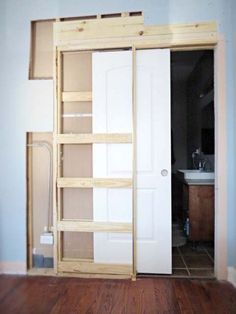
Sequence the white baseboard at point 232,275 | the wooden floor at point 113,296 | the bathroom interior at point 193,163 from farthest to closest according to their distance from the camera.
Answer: the bathroom interior at point 193,163 → the white baseboard at point 232,275 → the wooden floor at point 113,296

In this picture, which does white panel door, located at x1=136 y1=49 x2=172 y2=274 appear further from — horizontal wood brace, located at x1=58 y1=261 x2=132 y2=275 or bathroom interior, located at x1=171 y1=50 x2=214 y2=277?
bathroom interior, located at x1=171 y1=50 x2=214 y2=277

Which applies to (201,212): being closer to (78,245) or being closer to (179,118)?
(78,245)

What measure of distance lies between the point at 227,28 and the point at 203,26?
Result: 0.75ft

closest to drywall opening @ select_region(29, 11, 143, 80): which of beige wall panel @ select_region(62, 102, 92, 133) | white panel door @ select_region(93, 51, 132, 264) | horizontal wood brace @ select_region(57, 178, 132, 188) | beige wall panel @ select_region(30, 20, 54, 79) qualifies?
beige wall panel @ select_region(30, 20, 54, 79)

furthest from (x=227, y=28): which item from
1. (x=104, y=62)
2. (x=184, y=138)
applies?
(x=184, y=138)

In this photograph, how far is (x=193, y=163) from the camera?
5.44m

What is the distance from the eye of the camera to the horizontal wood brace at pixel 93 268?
2719 mm

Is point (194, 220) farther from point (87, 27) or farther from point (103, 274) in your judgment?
point (87, 27)

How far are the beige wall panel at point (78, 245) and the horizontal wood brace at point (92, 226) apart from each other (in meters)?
0.08

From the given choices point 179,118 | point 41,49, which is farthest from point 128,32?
point 179,118

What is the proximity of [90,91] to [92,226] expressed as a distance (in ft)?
4.56

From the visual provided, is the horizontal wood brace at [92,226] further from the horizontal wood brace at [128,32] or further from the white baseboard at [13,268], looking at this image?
the horizontal wood brace at [128,32]

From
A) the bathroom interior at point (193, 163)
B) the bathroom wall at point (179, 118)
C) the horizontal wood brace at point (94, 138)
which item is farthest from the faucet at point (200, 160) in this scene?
the horizontal wood brace at point (94, 138)

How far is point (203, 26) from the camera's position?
8.68 ft
